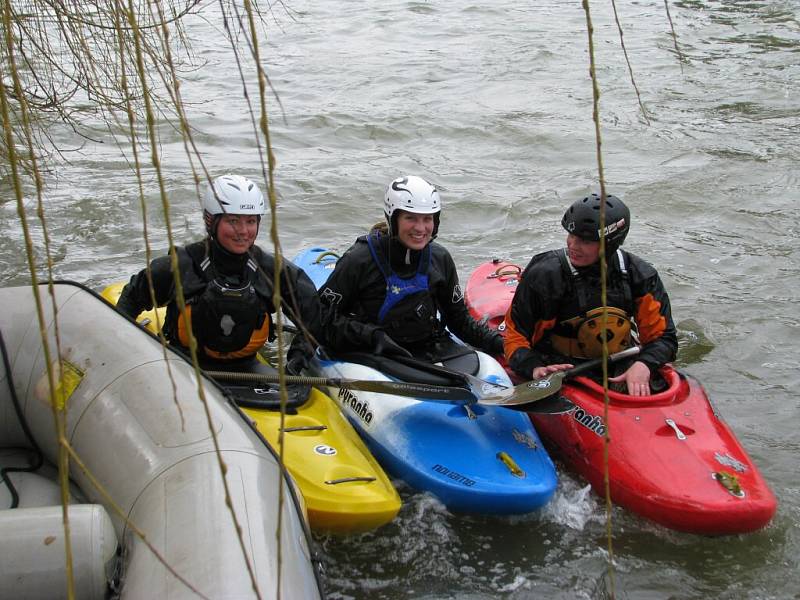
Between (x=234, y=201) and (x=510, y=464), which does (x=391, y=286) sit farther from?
(x=510, y=464)

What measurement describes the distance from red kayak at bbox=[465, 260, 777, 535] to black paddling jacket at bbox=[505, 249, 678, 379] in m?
0.19

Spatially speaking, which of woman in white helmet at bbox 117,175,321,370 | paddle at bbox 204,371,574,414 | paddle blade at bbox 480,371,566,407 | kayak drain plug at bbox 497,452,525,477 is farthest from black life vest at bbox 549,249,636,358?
woman in white helmet at bbox 117,175,321,370

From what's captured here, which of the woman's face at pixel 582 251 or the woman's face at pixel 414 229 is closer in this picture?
the woman's face at pixel 582 251

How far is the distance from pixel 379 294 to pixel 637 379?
54.7 inches

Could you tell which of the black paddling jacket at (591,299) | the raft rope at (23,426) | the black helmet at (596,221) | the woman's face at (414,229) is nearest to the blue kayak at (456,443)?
the black paddling jacket at (591,299)

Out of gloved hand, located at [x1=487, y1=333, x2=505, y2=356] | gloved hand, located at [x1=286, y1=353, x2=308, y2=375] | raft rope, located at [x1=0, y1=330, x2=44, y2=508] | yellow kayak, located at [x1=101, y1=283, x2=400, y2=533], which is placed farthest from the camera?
gloved hand, located at [x1=487, y1=333, x2=505, y2=356]

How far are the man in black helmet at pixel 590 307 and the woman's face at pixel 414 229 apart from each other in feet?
1.83

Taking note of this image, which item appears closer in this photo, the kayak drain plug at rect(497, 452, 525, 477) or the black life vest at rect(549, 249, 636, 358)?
the kayak drain plug at rect(497, 452, 525, 477)

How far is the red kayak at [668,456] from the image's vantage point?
4059 mm

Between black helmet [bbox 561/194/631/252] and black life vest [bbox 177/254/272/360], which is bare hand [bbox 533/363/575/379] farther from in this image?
black life vest [bbox 177/254/272/360]

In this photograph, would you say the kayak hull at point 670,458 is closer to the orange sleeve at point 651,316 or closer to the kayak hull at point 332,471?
the orange sleeve at point 651,316

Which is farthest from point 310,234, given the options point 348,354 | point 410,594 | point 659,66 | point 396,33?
point 396,33

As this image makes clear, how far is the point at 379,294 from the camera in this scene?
4.88m

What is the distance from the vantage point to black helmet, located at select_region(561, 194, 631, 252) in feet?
14.6
